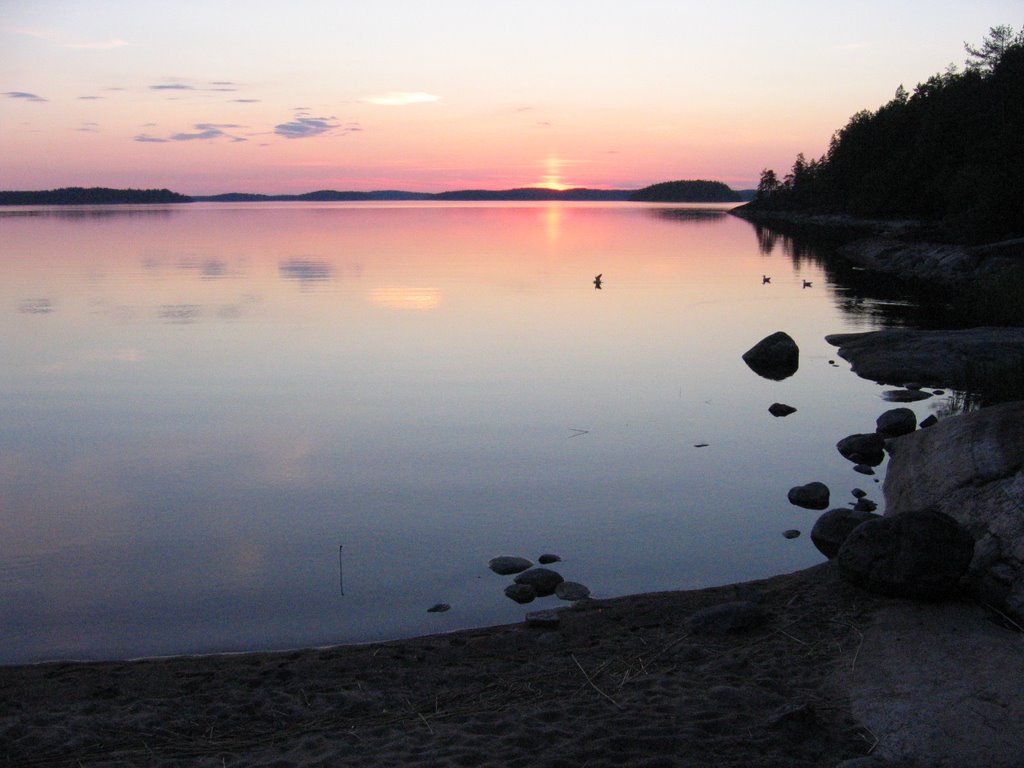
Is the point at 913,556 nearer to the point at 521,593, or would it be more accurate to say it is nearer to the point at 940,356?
the point at 521,593

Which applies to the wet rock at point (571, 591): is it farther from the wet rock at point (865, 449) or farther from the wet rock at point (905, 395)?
the wet rock at point (905, 395)

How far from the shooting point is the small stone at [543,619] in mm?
Answer: 8992

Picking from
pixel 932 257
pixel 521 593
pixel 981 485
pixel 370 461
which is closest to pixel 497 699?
pixel 521 593

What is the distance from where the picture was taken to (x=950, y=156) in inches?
2852

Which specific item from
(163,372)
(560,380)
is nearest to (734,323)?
(560,380)

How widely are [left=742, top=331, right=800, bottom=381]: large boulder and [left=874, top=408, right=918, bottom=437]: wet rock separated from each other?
660 cm

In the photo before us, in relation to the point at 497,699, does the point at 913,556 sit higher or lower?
higher

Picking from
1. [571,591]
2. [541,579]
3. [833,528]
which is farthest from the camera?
[833,528]

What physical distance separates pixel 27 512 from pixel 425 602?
638 cm

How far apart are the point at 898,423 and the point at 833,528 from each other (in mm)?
5915

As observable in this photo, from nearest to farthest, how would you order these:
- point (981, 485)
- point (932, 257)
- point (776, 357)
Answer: point (981, 485)
point (776, 357)
point (932, 257)

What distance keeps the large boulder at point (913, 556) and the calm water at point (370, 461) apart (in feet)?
5.90

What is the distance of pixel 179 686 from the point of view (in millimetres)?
7723

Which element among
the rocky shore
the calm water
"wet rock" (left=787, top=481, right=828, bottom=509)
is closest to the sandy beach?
the calm water
